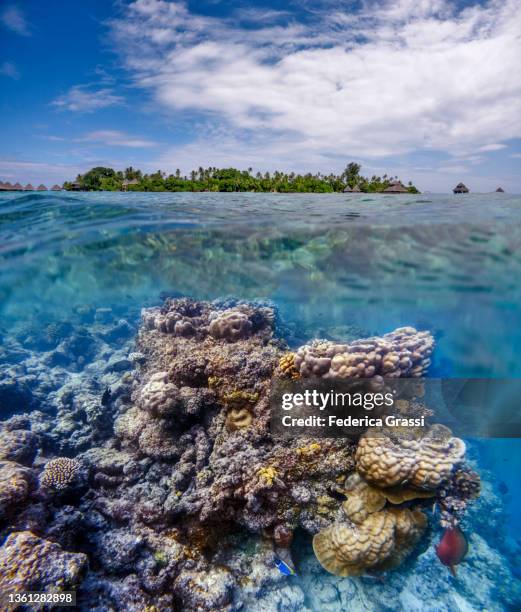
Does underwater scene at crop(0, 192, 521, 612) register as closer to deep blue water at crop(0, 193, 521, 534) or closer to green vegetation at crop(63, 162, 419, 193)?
deep blue water at crop(0, 193, 521, 534)

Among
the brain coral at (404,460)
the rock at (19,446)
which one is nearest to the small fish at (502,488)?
the brain coral at (404,460)

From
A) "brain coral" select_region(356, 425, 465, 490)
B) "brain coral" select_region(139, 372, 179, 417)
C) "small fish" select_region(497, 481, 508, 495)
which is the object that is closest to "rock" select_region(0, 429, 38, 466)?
"brain coral" select_region(139, 372, 179, 417)

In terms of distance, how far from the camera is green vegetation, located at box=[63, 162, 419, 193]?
3162cm

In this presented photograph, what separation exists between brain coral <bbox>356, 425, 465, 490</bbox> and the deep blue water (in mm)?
3012

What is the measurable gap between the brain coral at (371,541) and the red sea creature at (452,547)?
751 mm

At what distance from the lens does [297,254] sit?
11852mm

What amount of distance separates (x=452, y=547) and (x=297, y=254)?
884 cm

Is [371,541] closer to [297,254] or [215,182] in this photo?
[297,254]

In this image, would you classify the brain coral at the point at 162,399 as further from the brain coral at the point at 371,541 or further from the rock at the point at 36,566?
the brain coral at the point at 371,541

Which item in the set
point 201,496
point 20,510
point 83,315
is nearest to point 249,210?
point 201,496

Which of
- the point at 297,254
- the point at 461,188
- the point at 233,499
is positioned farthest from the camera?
the point at 461,188

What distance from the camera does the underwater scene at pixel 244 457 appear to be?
517cm

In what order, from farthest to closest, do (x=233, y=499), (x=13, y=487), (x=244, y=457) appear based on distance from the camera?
(x=244, y=457)
(x=233, y=499)
(x=13, y=487)

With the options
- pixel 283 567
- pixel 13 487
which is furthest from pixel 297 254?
Answer: pixel 13 487
